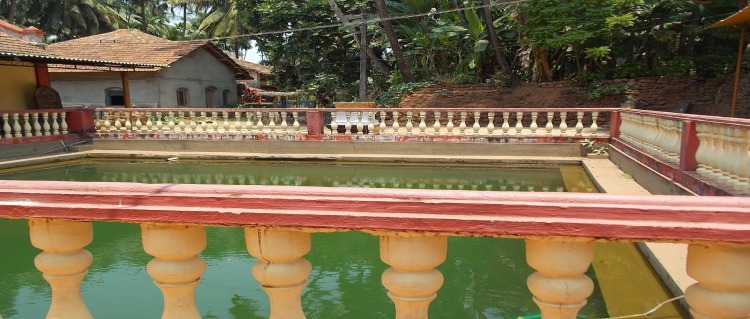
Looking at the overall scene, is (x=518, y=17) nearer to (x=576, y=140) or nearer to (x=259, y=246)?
(x=576, y=140)

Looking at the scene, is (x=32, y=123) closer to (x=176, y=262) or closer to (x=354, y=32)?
(x=354, y=32)

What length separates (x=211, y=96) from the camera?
23031 millimetres

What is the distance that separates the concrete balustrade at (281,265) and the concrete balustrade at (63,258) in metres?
0.55

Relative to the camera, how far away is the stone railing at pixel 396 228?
3.43ft

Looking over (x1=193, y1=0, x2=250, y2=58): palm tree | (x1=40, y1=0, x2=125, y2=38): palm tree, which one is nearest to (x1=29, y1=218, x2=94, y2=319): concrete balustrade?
(x1=193, y1=0, x2=250, y2=58): palm tree

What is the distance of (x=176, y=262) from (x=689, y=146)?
518cm

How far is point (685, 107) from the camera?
13617 millimetres

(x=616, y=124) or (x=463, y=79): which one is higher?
(x=463, y=79)

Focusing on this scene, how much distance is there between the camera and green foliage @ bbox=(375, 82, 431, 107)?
16.5 meters

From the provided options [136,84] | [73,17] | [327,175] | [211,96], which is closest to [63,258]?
[327,175]

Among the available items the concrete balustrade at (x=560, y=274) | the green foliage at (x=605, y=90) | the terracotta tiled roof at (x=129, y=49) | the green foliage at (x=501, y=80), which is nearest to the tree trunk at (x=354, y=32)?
the green foliage at (x=501, y=80)

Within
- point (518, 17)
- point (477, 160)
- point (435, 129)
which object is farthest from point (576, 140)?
point (518, 17)

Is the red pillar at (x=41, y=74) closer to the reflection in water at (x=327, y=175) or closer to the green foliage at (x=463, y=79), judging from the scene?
the reflection in water at (x=327, y=175)

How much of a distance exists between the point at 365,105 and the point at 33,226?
11.4 m
